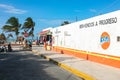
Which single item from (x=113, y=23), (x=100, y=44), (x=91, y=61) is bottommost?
(x=91, y=61)

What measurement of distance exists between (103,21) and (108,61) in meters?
2.72

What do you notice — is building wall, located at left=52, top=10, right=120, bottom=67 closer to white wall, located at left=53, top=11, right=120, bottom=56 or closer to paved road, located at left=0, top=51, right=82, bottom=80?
white wall, located at left=53, top=11, right=120, bottom=56

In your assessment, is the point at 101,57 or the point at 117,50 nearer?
the point at 117,50

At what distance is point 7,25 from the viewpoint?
3725 inches

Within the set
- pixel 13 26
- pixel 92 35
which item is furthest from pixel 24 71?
pixel 13 26

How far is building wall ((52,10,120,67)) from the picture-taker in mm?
16344

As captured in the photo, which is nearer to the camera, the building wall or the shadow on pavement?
the shadow on pavement

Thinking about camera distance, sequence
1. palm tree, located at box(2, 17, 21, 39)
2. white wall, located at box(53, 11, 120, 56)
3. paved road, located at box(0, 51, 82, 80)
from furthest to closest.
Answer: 1. palm tree, located at box(2, 17, 21, 39)
2. white wall, located at box(53, 11, 120, 56)
3. paved road, located at box(0, 51, 82, 80)

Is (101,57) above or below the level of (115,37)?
below

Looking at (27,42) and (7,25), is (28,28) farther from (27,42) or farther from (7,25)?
(27,42)

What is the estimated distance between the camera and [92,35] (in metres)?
20.0

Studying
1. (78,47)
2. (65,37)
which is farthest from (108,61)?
(65,37)

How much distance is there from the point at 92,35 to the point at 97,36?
925 mm

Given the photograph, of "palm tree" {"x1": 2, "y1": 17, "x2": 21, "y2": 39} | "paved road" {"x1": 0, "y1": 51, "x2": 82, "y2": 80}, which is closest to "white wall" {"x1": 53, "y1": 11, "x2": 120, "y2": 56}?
"paved road" {"x1": 0, "y1": 51, "x2": 82, "y2": 80}
